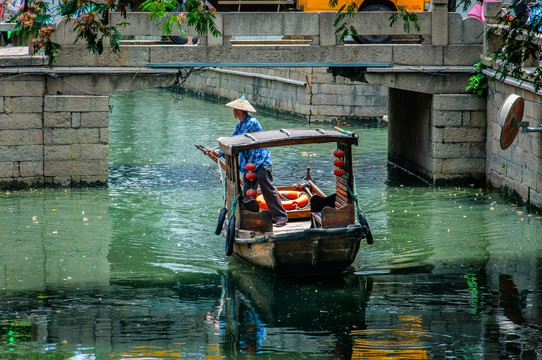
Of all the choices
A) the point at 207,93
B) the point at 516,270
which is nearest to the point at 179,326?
the point at 516,270

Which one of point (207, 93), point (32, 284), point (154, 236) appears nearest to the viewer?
point (32, 284)

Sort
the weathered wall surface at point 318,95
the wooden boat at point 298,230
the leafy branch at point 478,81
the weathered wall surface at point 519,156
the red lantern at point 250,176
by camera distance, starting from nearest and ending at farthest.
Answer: the wooden boat at point 298,230 < the red lantern at point 250,176 < the weathered wall surface at point 519,156 < the leafy branch at point 478,81 < the weathered wall surface at point 318,95

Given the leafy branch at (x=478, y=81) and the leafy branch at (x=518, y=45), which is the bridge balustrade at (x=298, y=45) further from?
the leafy branch at (x=518, y=45)

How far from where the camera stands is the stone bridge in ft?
46.6

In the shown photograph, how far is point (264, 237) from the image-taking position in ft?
31.4

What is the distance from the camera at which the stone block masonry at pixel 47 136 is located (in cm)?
1423

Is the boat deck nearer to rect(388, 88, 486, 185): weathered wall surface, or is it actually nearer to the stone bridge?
the stone bridge

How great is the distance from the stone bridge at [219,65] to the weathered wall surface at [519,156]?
0.22m

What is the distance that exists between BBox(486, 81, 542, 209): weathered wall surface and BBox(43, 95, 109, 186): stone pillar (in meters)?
6.70

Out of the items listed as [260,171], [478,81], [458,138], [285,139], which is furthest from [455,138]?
[285,139]

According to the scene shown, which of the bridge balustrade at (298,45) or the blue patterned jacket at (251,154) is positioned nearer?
the blue patterned jacket at (251,154)

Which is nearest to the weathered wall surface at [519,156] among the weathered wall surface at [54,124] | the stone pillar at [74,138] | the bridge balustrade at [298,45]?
the bridge balustrade at [298,45]

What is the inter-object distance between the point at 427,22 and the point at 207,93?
15804 millimetres

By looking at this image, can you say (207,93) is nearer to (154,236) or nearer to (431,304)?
(154,236)
